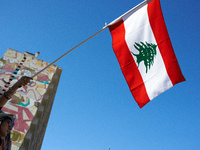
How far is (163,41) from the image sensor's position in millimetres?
8086

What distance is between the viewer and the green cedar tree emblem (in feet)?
26.4

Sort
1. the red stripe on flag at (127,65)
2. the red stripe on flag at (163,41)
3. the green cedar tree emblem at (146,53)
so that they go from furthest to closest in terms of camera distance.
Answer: the green cedar tree emblem at (146,53)
the red stripe on flag at (127,65)
the red stripe on flag at (163,41)

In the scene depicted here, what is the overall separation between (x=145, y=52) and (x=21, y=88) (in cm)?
1759

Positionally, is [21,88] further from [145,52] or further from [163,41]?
[163,41]

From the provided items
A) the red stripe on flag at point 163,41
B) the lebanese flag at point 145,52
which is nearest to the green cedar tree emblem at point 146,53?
the lebanese flag at point 145,52

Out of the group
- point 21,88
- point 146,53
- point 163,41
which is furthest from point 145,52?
point 21,88

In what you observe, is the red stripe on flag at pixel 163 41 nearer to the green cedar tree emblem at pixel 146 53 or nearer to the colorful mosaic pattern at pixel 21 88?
the green cedar tree emblem at pixel 146 53

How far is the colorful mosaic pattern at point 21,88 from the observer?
18688 mm

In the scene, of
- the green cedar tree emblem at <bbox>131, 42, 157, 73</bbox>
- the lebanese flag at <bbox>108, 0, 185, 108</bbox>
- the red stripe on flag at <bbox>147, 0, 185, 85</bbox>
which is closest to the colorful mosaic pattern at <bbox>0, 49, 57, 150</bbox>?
the lebanese flag at <bbox>108, 0, 185, 108</bbox>

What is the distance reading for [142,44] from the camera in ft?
27.0

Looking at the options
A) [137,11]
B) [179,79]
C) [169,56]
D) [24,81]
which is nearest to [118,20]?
[137,11]

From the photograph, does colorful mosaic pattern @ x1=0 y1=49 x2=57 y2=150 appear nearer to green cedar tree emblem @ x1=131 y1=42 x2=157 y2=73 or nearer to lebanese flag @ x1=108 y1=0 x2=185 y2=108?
lebanese flag @ x1=108 y1=0 x2=185 y2=108

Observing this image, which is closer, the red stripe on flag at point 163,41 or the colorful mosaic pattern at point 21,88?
the red stripe on flag at point 163,41

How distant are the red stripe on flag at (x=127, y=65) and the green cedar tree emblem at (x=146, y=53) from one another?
35 cm
